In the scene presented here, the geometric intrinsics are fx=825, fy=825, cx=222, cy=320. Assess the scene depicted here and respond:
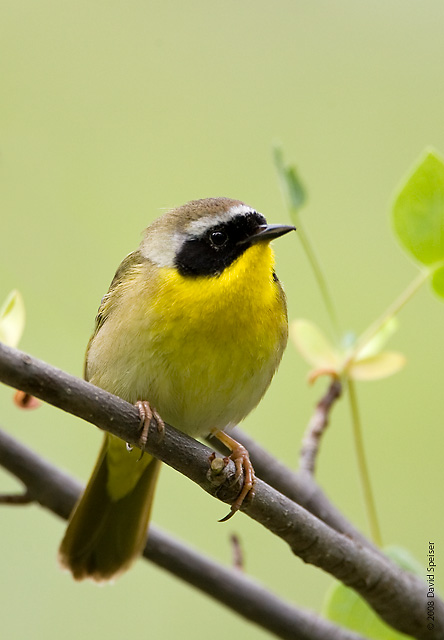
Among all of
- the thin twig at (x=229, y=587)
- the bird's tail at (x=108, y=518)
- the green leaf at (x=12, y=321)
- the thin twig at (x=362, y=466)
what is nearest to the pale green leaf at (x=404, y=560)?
the thin twig at (x=362, y=466)

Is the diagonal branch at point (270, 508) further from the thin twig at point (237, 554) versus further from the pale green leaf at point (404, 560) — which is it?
the thin twig at point (237, 554)

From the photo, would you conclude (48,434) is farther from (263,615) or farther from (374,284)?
(263,615)

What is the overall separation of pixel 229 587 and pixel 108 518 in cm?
48

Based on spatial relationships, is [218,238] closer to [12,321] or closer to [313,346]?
[313,346]

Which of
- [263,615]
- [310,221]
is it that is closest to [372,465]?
[310,221]

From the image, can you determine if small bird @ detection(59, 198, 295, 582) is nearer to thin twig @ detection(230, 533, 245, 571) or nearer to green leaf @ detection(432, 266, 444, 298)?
thin twig @ detection(230, 533, 245, 571)

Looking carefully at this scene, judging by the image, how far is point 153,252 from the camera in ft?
7.62

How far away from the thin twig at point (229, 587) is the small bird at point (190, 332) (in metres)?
0.14

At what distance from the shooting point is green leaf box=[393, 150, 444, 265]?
72.2 inches

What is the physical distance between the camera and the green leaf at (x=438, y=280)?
188 cm

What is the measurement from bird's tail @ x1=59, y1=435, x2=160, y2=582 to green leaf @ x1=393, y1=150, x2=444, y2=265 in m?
1.00

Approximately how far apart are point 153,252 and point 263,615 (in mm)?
1030

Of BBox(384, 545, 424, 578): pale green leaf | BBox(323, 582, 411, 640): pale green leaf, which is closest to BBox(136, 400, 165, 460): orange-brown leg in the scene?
BBox(323, 582, 411, 640): pale green leaf

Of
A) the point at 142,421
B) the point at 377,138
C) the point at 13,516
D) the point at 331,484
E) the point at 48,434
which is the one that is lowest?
the point at 13,516
